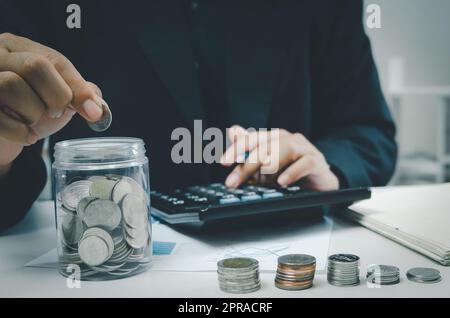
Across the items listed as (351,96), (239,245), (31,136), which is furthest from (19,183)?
(351,96)

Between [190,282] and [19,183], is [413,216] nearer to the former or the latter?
[190,282]

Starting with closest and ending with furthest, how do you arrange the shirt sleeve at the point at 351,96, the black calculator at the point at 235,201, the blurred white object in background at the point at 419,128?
the black calculator at the point at 235,201
the shirt sleeve at the point at 351,96
the blurred white object in background at the point at 419,128

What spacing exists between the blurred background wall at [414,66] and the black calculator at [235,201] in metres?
2.11

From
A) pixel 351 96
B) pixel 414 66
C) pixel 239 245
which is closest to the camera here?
pixel 239 245

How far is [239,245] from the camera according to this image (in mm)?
518

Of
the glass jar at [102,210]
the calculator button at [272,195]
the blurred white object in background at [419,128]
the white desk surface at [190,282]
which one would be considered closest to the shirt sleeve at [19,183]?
the white desk surface at [190,282]

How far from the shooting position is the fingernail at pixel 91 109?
1.51 feet

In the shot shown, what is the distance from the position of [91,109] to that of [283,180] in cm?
28

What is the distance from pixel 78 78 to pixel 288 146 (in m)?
0.32

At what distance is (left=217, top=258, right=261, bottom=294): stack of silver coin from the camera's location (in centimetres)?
39

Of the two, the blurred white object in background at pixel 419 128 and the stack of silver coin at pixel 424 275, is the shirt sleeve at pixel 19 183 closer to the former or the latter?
the stack of silver coin at pixel 424 275

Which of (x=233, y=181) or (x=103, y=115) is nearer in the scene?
(x=103, y=115)

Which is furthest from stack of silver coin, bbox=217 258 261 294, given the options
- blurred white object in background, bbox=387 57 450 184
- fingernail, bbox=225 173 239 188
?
blurred white object in background, bbox=387 57 450 184

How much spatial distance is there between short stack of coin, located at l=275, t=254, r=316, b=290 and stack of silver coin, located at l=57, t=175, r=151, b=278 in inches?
4.6
